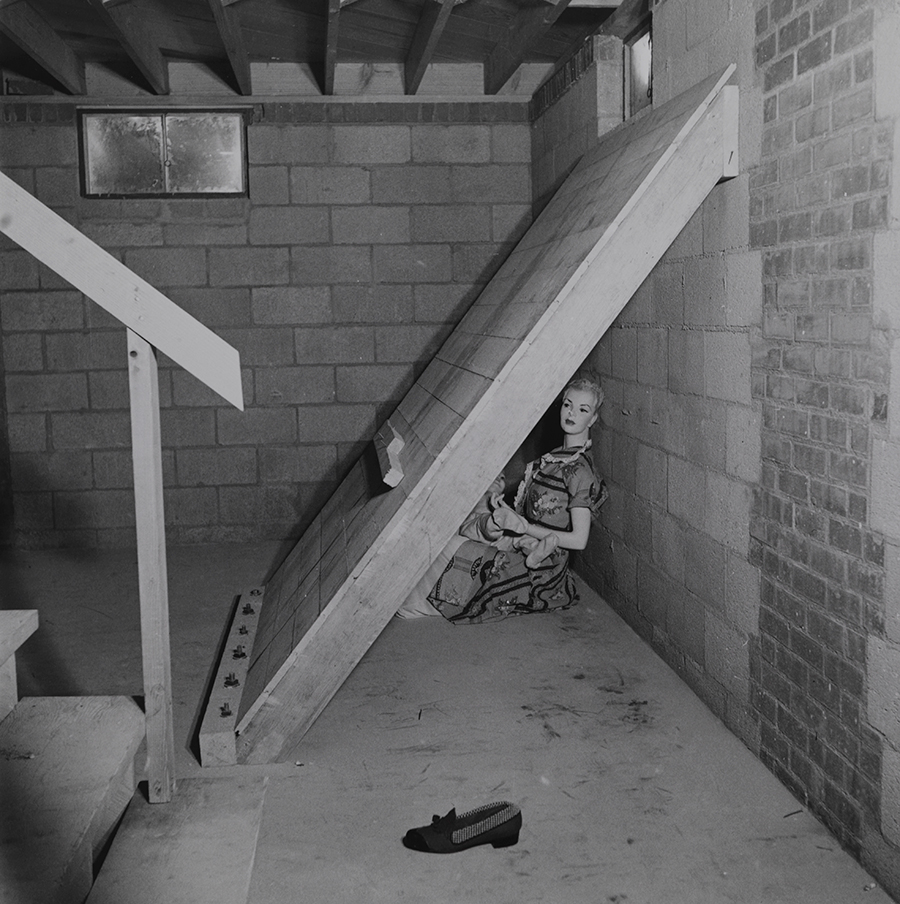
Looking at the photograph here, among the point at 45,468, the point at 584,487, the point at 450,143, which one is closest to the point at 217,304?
the point at 45,468

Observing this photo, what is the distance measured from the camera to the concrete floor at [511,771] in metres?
2.47

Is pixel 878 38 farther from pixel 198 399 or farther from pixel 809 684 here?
pixel 198 399

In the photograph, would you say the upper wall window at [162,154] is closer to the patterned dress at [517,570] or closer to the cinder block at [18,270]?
the cinder block at [18,270]

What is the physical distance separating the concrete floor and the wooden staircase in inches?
17.4

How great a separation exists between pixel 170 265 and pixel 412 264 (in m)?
1.30

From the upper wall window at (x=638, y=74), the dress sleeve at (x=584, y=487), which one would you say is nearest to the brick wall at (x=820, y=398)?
the upper wall window at (x=638, y=74)

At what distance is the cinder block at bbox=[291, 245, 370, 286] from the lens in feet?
19.4

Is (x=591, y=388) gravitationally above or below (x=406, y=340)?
below

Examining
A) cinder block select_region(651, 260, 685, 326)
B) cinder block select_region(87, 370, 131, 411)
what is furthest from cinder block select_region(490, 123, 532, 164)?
cinder block select_region(87, 370, 131, 411)

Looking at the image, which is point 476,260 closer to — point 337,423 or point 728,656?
point 337,423

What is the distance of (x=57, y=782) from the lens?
2.23m

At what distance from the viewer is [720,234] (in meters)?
3.29

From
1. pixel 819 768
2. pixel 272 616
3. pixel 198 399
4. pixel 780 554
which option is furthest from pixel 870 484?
pixel 198 399

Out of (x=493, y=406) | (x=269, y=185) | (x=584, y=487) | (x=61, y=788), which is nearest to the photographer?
(x=61, y=788)
